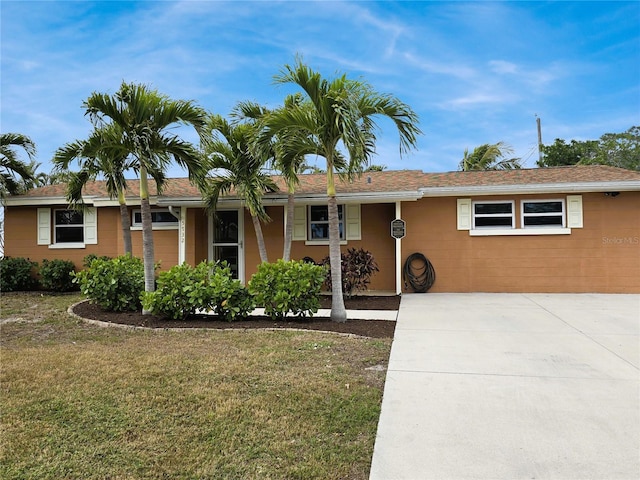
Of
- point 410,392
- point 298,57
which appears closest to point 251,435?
point 410,392

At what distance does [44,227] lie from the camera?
12.9m

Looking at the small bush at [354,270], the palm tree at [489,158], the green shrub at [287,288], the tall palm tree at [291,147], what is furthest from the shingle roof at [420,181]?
the palm tree at [489,158]

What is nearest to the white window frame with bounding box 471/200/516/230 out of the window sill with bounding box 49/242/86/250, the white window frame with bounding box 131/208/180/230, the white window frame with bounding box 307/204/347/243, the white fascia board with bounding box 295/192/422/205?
the white fascia board with bounding box 295/192/422/205

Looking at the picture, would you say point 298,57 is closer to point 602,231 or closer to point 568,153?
point 602,231

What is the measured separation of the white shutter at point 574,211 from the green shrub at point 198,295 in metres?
8.18

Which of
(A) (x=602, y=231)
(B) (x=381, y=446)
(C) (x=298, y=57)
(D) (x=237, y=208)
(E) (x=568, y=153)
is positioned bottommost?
(B) (x=381, y=446)

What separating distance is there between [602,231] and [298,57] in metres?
8.62

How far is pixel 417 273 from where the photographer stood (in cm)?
1091

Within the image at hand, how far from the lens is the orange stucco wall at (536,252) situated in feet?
33.6

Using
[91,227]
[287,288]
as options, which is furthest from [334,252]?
[91,227]

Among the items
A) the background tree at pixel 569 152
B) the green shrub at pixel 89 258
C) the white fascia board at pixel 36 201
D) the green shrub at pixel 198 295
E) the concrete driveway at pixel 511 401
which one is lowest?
the concrete driveway at pixel 511 401

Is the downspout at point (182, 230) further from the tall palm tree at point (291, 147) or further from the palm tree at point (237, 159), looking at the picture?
the tall palm tree at point (291, 147)

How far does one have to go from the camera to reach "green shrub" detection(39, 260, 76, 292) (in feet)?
39.1

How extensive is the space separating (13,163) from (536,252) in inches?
586
